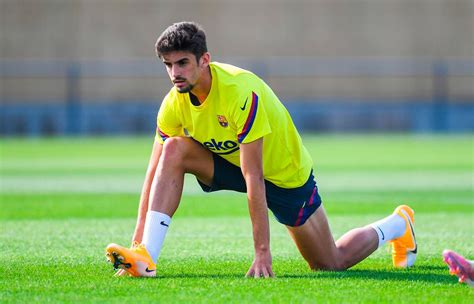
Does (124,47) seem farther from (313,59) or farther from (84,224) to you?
(84,224)

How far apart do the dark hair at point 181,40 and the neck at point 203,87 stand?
0.59 feet

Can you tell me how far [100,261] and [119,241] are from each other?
1.34 m

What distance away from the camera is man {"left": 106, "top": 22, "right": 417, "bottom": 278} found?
6492mm

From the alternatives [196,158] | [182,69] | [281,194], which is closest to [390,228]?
[281,194]

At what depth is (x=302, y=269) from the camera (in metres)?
7.26

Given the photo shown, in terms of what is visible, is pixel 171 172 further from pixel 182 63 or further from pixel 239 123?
pixel 182 63

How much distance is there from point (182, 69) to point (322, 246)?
165cm

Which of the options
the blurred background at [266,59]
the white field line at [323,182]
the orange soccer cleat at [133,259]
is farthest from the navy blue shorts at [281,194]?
the blurred background at [266,59]

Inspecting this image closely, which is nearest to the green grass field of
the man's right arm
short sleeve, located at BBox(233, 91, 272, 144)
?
the man's right arm

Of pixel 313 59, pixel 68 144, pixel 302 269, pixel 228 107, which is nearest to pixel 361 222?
pixel 302 269

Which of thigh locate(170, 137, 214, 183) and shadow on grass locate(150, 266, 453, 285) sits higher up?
thigh locate(170, 137, 214, 183)

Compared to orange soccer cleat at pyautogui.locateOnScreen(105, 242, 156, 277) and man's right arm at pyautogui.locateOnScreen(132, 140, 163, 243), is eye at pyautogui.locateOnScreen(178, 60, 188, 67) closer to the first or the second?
man's right arm at pyautogui.locateOnScreen(132, 140, 163, 243)

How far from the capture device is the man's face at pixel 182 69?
644 cm

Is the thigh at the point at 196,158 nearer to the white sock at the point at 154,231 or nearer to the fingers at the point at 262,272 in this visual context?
the white sock at the point at 154,231
